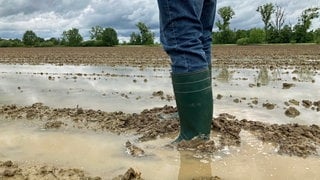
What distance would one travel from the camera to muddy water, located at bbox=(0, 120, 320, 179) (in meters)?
2.32

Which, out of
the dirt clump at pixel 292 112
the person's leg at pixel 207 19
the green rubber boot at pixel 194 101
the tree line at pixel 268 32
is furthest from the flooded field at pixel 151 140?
the tree line at pixel 268 32

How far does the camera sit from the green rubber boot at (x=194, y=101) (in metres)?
2.73

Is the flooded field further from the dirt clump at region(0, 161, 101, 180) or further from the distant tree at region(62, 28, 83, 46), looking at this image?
the distant tree at region(62, 28, 83, 46)

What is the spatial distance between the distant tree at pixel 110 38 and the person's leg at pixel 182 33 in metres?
55.9

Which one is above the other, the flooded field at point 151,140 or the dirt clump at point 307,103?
the flooded field at point 151,140

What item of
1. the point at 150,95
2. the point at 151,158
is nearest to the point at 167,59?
the point at 150,95

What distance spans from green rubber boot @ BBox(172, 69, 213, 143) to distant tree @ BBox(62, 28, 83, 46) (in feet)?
202

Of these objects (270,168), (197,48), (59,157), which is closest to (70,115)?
(59,157)

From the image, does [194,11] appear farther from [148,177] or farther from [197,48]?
[148,177]

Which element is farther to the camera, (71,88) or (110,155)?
(71,88)

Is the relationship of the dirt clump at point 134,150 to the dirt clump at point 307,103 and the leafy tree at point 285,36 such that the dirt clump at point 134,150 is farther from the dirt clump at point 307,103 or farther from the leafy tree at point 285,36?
the leafy tree at point 285,36

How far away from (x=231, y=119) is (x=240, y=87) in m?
2.62

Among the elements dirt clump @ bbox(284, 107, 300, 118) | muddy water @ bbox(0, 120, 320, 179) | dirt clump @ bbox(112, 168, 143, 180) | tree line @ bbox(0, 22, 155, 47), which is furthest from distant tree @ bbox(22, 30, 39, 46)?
dirt clump @ bbox(112, 168, 143, 180)

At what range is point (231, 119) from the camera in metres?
3.75
